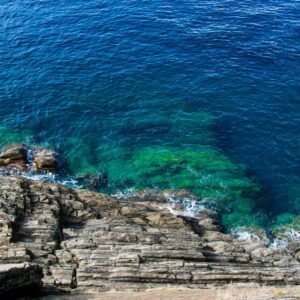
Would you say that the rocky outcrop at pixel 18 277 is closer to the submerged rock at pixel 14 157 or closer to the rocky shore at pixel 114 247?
the rocky shore at pixel 114 247

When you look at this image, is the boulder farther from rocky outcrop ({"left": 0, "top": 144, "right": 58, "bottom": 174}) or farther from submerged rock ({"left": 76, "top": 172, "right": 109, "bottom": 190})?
submerged rock ({"left": 76, "top": 172, "right": 109, "bottom": 190})

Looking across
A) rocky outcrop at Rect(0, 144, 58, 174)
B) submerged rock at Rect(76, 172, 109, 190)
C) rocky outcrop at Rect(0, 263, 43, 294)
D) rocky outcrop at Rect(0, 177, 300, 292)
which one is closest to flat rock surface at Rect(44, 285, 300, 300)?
rocky outcrop at Rect(0, 177, 300, 292)

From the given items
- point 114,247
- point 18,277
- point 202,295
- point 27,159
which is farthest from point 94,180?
point 18,277

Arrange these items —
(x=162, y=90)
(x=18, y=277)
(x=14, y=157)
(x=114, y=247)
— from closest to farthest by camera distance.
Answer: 1. (x=18, y=277)
2. (x=114, y=247)
3. (x=14, y=157)
4. (x=162, y=90)

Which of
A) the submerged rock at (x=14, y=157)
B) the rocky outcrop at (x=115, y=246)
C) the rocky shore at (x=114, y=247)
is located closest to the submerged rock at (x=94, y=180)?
the rocky shore at (x=114, y=247)

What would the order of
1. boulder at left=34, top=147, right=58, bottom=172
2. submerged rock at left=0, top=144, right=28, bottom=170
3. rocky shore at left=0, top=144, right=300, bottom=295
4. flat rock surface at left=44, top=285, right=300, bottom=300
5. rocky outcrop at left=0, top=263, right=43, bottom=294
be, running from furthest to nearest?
submerged rock at left=0, top=144, right=28, bottom=170, boulder at left=34, top=147, right=58, bottom=172, rocky shore at left=0, top=144, right=300, bottom=295, flat rock surface at left=44, top=285, right=300, bottom=300, rocky outcrop at left=0, top=263, right=43, bottom=294

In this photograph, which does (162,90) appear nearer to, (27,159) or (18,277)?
(27,159)
